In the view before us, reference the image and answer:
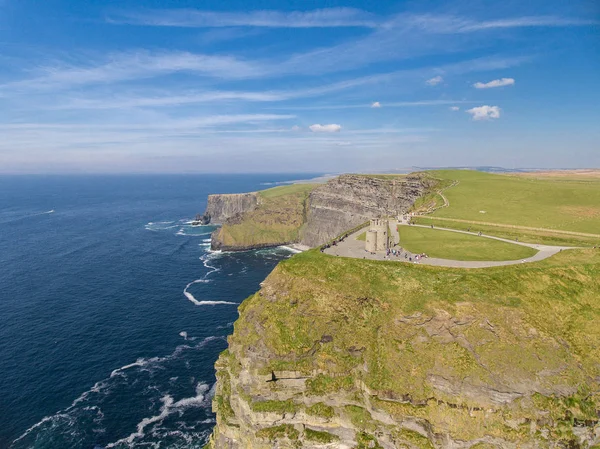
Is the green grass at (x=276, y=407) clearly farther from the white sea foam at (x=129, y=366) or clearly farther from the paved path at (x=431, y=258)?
the white sea foam at (x=129, y=366)

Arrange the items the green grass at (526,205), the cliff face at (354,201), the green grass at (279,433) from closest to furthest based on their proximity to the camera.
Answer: the green grass at (279,433) → the green grass at (526,205) → the cliff face at (354,201)

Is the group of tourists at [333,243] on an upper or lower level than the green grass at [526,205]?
lower

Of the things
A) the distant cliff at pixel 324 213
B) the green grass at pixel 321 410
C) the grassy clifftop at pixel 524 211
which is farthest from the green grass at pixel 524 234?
the distant cliff at pixel 324 213

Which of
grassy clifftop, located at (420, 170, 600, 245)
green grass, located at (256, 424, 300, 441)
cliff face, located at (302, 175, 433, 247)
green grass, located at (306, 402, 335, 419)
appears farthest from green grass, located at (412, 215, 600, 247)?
green grass, located at (256, 424, 300, 441)

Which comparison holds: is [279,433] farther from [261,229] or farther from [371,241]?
[261,229]

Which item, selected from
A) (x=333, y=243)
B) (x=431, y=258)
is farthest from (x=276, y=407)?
(x=431, y=258)
